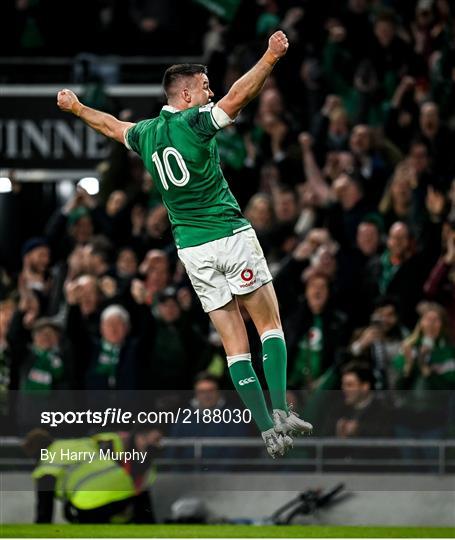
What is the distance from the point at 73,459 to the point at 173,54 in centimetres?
650

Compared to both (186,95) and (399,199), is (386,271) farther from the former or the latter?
(186,95)

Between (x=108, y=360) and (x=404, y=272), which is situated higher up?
(x=404, y=272)

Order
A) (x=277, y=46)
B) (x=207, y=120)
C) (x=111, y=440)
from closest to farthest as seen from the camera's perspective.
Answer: (x=277, y=46), (x=207, y=120), (x=111, y=440)

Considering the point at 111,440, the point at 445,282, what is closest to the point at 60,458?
the point at 111,440

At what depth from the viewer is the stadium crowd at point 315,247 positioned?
13.3m

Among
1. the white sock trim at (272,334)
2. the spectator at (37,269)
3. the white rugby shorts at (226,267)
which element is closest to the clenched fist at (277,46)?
the white rugby shorts at (226,267)

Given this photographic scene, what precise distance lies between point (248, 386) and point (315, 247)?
14.3 ft

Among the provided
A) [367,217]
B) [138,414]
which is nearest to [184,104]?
[138,414]

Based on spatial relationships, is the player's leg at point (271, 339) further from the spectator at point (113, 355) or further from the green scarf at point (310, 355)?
the spectator at point (113, 355)

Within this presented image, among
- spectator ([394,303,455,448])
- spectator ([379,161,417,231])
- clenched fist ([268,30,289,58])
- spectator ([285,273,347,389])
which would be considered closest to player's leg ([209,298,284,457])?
clenched fist ([268,30,289,58])

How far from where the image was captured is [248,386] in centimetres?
1002

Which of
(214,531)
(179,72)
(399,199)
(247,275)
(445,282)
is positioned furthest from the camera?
(399,199)

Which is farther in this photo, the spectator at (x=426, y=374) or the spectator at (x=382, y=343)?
the spectator at (x=382, y=343)

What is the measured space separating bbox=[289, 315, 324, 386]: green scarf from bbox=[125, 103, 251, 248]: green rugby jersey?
3637 mm
